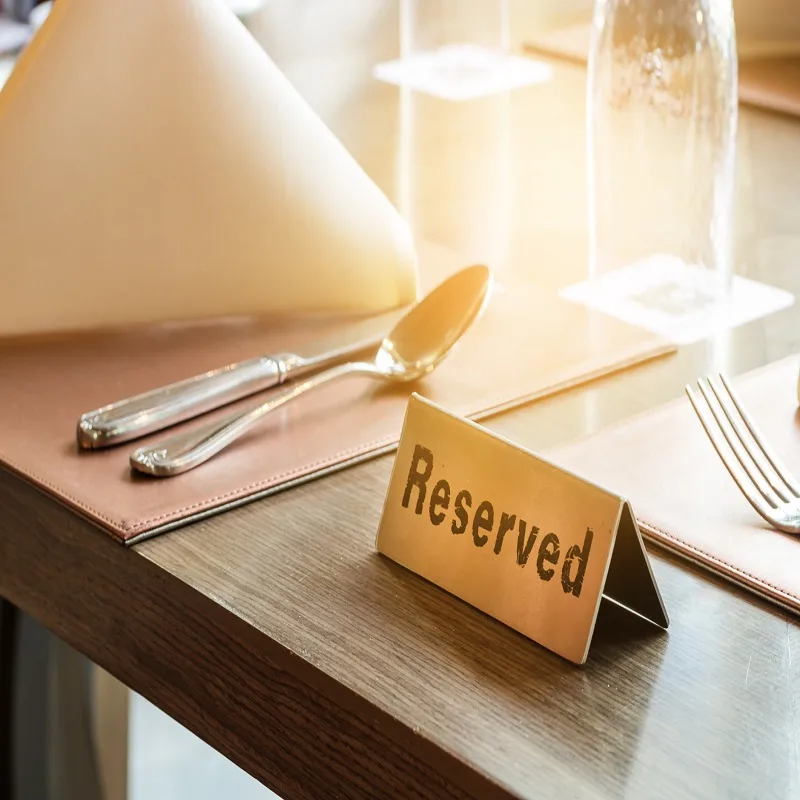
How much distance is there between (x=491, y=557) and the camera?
1.84ft

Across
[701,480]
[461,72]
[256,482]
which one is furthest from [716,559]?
[461,72]

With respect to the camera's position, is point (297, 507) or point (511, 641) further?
point (297, 507)

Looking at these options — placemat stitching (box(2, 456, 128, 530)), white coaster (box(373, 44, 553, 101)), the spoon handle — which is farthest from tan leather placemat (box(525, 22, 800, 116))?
placemat stitching (box(2, 456, 128, 530))

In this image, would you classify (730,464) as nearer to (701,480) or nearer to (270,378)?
(701,480)

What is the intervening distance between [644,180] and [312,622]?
20.5 inches

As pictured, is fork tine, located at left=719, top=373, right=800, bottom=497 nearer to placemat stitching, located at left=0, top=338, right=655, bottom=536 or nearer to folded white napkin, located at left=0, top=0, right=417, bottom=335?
placemat stitching, located at left=0, top=338, right=655, bottom=536

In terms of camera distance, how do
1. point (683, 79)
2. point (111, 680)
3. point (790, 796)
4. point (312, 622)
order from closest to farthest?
point (790, 796)
point (312, 622)
point (683, 79)
point (111, 680)

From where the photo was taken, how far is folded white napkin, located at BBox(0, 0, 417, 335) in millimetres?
843

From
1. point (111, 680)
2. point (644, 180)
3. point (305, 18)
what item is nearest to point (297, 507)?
point (644, 180)

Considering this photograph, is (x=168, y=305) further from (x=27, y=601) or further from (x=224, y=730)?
(x=224, y=730)

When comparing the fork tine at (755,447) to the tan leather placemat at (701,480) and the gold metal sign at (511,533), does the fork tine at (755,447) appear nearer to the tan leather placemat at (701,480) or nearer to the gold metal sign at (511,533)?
the tan leather placemat at (701,480)

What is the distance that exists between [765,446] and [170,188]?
43 centimetres

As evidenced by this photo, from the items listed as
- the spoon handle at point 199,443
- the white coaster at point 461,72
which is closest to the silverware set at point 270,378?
the spoon handle at point 199,443

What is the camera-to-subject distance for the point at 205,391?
0.74m
